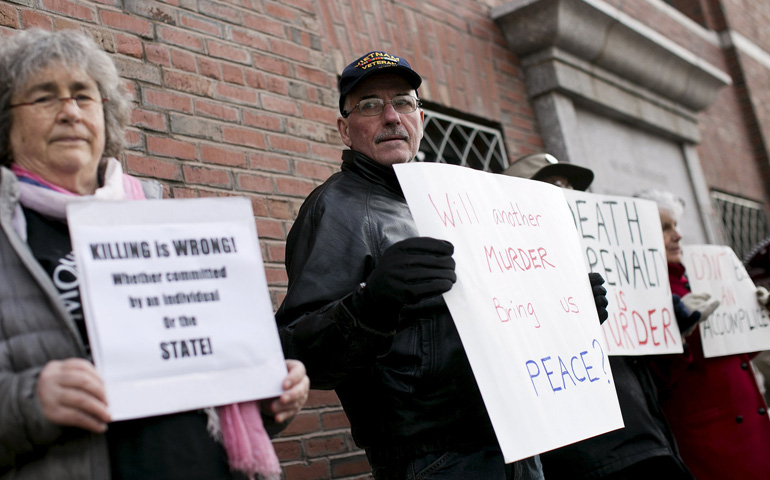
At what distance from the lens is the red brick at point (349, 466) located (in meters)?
3.62

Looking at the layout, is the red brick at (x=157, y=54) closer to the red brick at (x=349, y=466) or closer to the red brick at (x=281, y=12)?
the red brick at (x=281, y=12)

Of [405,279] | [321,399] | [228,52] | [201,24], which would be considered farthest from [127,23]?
[405,279]

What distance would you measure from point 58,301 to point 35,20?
1.84 meters

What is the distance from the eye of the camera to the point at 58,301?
5.16ft

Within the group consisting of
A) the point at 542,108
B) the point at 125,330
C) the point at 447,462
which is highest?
the point at 542,108

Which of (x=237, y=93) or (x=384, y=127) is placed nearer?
(x=384, y=127)

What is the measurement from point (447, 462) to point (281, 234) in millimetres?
1716

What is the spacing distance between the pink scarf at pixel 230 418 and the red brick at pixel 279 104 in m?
2.23

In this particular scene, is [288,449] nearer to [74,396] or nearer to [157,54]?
[157,54]

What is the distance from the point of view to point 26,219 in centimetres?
168

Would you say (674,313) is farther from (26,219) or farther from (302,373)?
(26,219)

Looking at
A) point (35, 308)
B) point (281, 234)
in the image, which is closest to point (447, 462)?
point (35, 308)

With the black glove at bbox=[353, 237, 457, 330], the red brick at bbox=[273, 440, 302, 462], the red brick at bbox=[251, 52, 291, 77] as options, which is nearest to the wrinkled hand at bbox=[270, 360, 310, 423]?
the black glove at bbox=[353, 237, 457, 330]

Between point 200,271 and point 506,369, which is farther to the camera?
point 506,369
